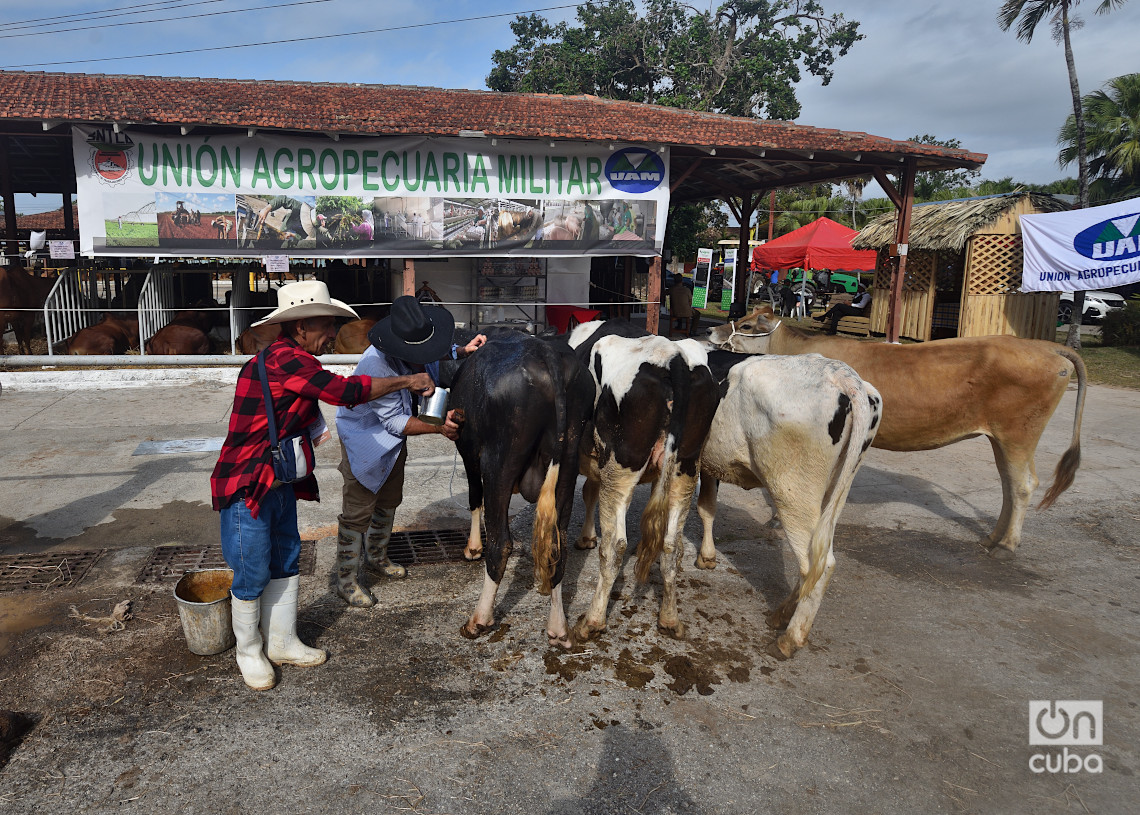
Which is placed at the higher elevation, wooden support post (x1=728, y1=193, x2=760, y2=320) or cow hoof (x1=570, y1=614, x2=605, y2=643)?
wooden support post (x1=728, y1=193, x2=760, y2=320)

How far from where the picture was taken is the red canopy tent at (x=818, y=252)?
22016mm

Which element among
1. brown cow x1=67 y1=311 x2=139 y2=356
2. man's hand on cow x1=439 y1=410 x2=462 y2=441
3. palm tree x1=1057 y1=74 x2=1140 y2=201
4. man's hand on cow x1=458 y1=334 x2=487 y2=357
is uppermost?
palm tree x1=1057 y1=74 x2=1140 y2=201

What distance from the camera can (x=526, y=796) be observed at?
2.76 metres

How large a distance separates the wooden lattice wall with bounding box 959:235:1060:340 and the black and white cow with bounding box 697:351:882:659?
14360 millimetres

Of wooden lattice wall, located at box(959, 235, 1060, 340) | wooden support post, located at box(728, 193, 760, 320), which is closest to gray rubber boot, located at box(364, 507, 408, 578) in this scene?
wooden support post, located at box(728, 193, 760, 320)

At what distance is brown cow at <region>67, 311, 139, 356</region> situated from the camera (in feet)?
37.5

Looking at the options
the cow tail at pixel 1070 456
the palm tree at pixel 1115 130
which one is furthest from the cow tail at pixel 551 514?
the palm tree at pixel 1115 130

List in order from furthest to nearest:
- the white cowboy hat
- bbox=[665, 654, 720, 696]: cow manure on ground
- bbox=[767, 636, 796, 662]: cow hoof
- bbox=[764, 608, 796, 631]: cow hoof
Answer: bbox=[764, 608, 796, 631]: cow hoof < bbox=[767, 636, 796, 662]: cow hoof < bbox=[665, 654, 720, 696]: cow manure on ground < the white cowboy hat

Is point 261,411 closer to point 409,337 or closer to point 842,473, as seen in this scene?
point 409,337

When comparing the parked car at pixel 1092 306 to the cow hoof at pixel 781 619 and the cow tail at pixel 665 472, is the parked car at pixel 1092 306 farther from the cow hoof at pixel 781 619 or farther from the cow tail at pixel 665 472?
the cow tail at pixel 665 472

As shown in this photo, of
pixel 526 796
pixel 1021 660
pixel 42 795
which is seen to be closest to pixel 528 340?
pixel 526 796

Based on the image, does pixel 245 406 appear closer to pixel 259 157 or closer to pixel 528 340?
pixel 528 340

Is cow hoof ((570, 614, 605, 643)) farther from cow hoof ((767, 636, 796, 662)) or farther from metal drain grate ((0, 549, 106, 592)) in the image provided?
metal drain grate ((0, 549, 106, 592))

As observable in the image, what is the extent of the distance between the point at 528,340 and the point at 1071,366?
3839mm
